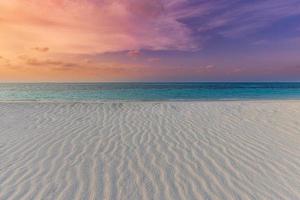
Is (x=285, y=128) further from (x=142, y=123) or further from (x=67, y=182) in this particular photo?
(x=67, y=182)

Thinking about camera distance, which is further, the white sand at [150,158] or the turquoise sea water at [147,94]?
the turquoise sea water at [147,94]

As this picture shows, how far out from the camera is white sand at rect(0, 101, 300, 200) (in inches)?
138

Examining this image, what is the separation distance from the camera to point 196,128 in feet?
23.3

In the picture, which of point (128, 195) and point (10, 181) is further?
point (10, 181)

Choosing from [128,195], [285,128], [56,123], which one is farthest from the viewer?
[56,123]

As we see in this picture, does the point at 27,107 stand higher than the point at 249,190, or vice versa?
the point at 27,107

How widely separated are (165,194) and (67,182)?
1.74 metres

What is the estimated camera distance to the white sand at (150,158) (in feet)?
11.5

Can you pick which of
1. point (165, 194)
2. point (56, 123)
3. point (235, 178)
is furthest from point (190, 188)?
point (56, 123)

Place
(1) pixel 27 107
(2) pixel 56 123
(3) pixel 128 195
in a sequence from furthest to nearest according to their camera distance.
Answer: (1) pixel 27 107 < (2) pixel 56 123 < (3) pixel 128 195

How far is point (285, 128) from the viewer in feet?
22.6

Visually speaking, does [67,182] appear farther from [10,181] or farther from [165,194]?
[165,194]

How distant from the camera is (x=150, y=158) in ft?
15.4

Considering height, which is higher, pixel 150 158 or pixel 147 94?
pixel 150 158
